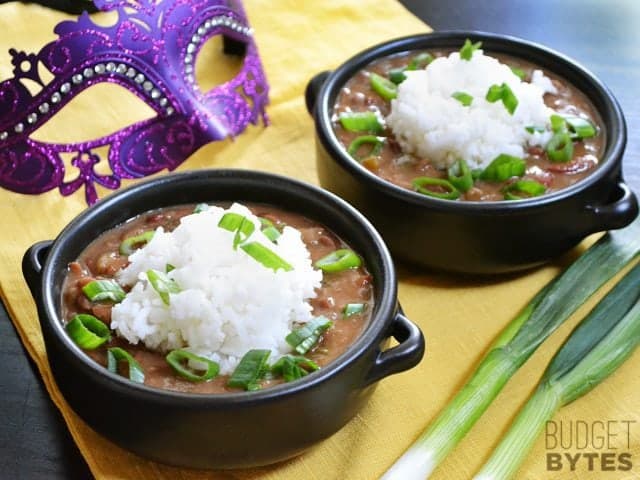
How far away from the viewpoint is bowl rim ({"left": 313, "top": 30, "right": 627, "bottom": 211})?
2389 millimetres

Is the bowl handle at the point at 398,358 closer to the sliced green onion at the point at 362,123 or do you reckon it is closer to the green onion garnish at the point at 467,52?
the sliced green onion at the point at 362,123

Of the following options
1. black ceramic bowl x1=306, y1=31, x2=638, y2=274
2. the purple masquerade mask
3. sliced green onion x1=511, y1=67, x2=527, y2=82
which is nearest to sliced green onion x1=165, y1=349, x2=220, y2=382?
black ceramic bowl x1=306, y1=31, x2=638, y2=274

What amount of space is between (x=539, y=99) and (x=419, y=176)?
0.43 m

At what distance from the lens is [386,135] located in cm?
269

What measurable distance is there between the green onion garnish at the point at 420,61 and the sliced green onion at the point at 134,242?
1057 millimetres

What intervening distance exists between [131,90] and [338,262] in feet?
3.16

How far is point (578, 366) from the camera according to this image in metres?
2.24

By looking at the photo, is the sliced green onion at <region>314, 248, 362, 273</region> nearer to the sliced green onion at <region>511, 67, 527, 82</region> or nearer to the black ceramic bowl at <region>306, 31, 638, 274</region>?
the black ceramic bowl at <region>306, 31, 638, 274</region>

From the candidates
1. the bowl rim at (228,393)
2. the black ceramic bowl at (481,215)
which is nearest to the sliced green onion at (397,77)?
the black ceramic bowl at (481,215)

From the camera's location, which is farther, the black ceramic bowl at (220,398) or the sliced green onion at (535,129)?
the sliced green onion at (535,129)

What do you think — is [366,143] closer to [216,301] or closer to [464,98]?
[464,98]

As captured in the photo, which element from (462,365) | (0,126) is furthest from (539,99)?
(0,126)

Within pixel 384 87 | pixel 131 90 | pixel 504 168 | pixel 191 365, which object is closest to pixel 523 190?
pixel 504 168

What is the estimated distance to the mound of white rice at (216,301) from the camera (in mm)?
1928
